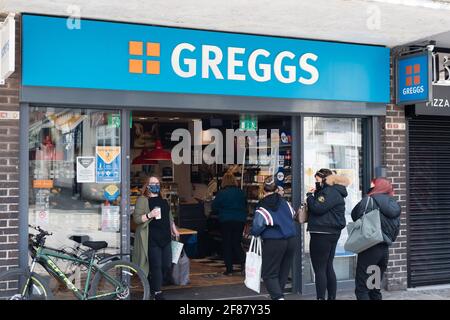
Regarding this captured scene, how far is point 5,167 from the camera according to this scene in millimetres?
6254

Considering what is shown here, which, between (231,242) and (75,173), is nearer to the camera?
(75,173)

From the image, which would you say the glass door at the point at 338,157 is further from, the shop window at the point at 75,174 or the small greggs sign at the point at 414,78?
the shop window at the point at 75,174

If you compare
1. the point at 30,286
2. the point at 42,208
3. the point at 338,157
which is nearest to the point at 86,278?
the point at 30,286

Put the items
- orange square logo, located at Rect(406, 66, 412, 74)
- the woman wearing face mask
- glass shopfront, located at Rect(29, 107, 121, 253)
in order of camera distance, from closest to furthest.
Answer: glass shopfront, located at Rect(29, 107, 121, 253)
the woman wearing face mask
orange square logo, located at Rect(406, 66, 412, 74)

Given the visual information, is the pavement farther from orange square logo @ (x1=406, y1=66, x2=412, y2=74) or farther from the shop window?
orange square logo @ (x1=406, y1=66, x2=412, y2=74)

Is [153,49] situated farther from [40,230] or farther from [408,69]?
[408,69]

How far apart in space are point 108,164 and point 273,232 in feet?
7.14

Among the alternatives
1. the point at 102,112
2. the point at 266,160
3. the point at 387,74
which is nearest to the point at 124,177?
the point at 102,112

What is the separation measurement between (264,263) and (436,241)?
11.7 feet

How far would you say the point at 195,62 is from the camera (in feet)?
23.4

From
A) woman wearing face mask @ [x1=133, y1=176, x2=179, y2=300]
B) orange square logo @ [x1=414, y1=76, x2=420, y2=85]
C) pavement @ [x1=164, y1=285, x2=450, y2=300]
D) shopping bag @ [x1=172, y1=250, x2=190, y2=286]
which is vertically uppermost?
orange square logo @ [x1=414, y1=76, x2=420, y2=85]

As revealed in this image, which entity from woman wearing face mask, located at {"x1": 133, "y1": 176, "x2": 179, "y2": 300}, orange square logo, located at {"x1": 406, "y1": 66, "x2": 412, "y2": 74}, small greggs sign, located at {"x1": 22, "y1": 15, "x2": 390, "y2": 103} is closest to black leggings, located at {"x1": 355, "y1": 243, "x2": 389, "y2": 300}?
small greggs sign, located at {"x1": 22, "y1": 15, "x2": 390, "y2": 103}

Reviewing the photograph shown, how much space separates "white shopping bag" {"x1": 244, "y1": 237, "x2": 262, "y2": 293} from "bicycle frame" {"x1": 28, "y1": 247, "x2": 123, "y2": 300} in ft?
4.93

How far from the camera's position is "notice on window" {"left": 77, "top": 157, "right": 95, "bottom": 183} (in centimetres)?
687
